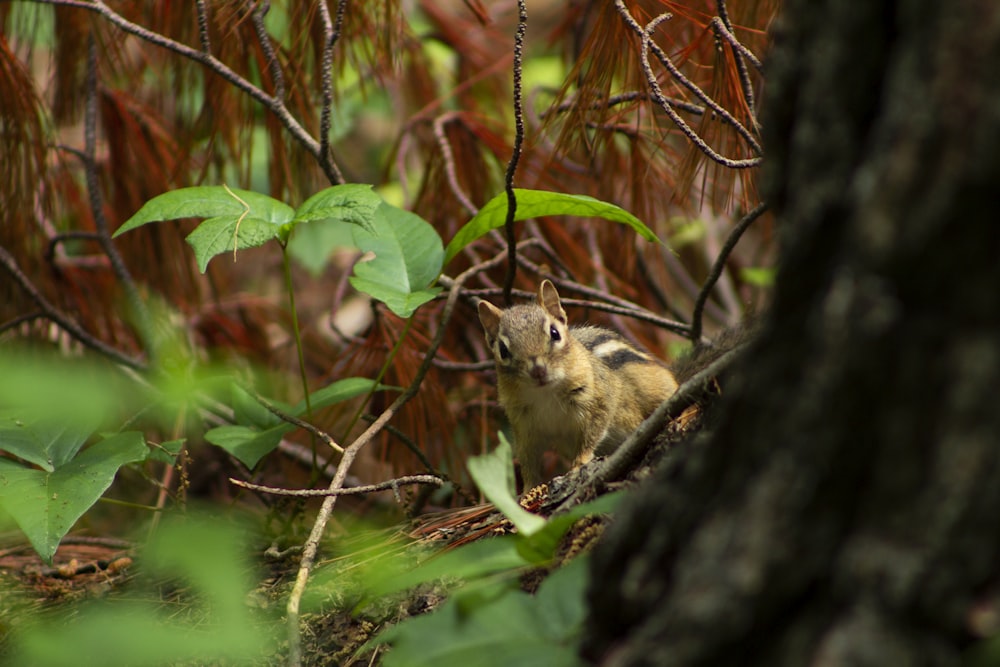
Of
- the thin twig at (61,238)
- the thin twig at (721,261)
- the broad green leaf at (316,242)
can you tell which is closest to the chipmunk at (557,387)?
the thin twig at (721,261)

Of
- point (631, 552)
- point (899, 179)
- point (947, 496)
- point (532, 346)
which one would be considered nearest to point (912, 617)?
point (947, 496)

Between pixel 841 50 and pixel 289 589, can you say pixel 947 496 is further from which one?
pixel 289 589

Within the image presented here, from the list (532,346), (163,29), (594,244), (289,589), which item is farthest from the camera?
(594,244)

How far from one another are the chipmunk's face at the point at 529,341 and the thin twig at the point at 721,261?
44 cm

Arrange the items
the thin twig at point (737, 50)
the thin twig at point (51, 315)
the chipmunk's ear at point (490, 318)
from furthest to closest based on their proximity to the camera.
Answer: the thin twig at point (51, 315), the chipmunk's ear at point (490, 318), the thin twig at point (737, 50)

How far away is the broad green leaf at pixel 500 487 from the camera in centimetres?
158

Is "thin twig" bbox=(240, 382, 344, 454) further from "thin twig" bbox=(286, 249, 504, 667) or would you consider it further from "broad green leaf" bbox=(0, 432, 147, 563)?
"broad green leaf" bbox=(0, 432, 147, 563)

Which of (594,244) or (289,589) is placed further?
A: (594,244)

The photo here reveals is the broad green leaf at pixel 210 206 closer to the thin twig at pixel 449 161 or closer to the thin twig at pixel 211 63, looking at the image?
the thin twig at pixel 211 63

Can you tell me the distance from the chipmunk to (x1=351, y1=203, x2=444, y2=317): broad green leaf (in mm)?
387

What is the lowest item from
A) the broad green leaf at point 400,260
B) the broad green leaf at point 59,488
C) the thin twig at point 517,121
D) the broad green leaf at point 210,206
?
the broad green leaf at point 59,488

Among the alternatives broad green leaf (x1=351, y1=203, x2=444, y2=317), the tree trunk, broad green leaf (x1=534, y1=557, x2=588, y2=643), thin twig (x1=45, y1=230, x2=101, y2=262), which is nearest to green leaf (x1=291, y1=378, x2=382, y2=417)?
broad green leaf (x1=351, y1=203, x2=444, y2=317)

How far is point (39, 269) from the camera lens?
154 inches

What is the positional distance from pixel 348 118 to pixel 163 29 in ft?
5.22
